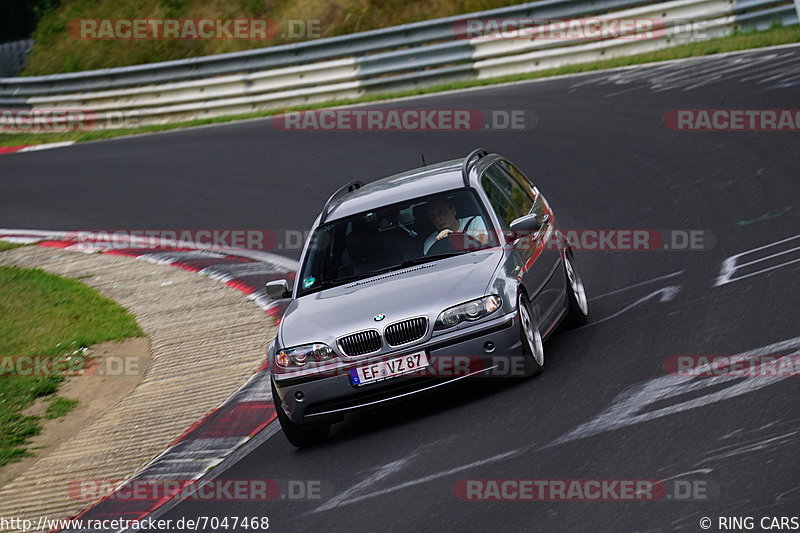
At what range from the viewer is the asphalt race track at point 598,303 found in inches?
252

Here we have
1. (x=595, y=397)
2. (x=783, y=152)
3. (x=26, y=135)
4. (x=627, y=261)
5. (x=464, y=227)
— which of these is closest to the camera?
(x=595, y=397)

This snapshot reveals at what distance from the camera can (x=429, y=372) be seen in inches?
318

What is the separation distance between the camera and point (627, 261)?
11789 mm

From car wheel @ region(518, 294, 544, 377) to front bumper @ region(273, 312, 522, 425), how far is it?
0.30ft

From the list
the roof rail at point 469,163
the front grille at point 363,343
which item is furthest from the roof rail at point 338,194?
the front grille at point 363,343

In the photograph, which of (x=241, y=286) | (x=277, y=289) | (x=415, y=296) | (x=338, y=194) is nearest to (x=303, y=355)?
(x=415, y=296)

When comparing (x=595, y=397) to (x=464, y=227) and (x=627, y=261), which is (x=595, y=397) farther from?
(x=627, y=261)

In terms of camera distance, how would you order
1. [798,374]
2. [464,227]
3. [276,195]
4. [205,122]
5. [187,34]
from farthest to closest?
[187,34], [205,122], [276,195], [464,227], [798,374]

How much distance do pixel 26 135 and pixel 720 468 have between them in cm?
2461

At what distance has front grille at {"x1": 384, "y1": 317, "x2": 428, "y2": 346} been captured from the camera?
8.13 m

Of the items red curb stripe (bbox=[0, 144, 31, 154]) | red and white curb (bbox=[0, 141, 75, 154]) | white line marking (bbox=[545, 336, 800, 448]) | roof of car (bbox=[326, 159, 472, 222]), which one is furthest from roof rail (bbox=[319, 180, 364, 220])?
red curb stripe (bbox=[0, 144, 31, 154])

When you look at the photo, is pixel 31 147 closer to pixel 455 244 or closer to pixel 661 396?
pixel 455 244

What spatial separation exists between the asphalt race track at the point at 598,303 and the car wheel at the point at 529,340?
0.11 m

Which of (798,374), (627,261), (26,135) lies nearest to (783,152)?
(627,261)
